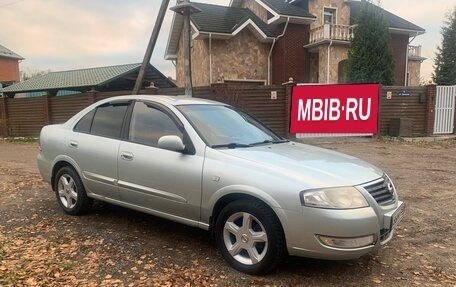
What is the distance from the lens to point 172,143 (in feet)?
13.2

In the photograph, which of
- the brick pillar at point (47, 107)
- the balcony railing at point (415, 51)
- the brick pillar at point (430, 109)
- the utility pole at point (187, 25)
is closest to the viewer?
the utility pole at point (187, 25)

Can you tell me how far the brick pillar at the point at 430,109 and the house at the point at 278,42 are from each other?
6879 mm

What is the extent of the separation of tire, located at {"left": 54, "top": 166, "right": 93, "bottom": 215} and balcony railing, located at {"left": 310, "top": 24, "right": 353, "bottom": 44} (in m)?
18.5

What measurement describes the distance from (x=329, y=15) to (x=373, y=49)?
17.2 ft

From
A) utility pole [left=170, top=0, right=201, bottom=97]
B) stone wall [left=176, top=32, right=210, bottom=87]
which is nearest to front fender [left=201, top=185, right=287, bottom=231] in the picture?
utility pole [left=170, top=0, right=201, bottom=97]

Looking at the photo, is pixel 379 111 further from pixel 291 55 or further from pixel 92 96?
pixel 92 96

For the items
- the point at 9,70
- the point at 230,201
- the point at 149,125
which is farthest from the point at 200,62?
the point at 9,70

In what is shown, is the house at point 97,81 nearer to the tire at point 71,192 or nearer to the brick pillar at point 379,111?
the brick pillar at point 379,111

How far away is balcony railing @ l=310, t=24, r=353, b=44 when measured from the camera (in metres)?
21.6

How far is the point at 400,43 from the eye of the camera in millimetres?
24188

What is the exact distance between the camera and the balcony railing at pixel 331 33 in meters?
21.6

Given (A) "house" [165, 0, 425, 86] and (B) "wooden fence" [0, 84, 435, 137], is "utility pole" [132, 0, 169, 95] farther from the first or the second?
(A) "house" [165, 0, 425, 86]

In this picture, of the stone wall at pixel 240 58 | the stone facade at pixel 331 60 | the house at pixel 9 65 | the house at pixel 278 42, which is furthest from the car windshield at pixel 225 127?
the house at pixel 9 65

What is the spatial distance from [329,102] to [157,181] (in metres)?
10.6
